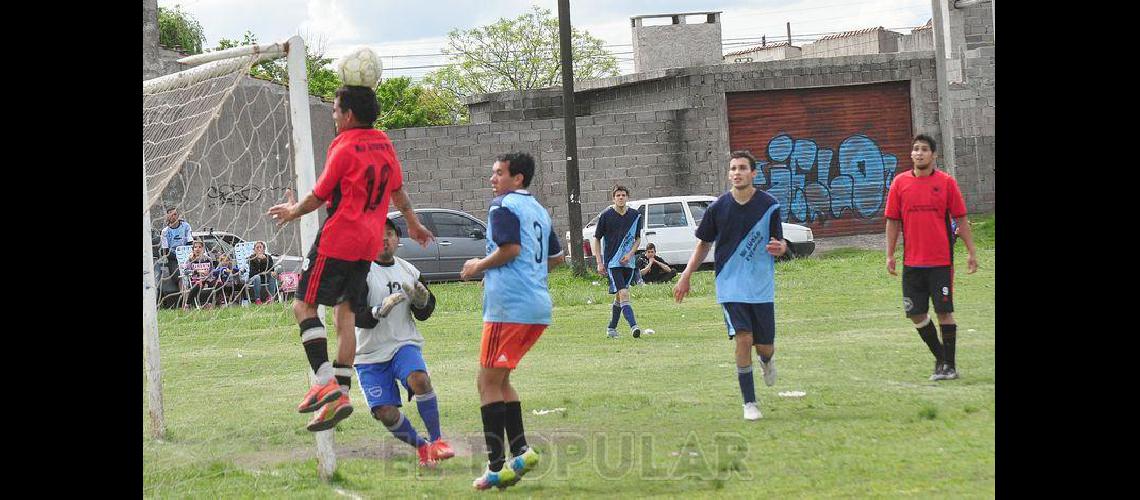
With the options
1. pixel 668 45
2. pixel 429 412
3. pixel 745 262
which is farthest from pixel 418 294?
pixel 668 45

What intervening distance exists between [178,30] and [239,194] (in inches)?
1925

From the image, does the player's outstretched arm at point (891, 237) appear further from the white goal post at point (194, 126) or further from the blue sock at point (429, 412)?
the white goal post at point (194, 126)

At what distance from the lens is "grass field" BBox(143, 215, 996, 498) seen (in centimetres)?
713

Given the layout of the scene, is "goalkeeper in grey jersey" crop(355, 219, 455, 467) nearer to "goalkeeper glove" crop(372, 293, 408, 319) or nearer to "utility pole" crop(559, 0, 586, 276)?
"goalkeeper glove" crop(372, 293, 408, 319)

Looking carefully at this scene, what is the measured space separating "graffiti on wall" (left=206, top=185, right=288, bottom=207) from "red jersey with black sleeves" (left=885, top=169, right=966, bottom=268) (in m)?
4.91

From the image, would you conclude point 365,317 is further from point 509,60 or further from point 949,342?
point 509,60

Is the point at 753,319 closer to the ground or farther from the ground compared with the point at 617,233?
closer to the ground

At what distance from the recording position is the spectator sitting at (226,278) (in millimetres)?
9797

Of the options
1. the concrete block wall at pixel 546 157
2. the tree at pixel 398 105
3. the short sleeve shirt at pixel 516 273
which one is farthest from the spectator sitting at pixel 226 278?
the tree at pixel 398 105

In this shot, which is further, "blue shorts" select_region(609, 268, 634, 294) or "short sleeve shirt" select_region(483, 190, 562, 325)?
"blue shorts" select_region(609, 268, 634, 294)

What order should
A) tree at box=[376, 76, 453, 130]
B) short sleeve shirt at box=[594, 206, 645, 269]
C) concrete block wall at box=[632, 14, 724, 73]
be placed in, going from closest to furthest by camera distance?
short sleeve shirt at box=[594, 206, 645, 269], concrete block wall at box=[632, 14, 724, 73], tree at box=[376, 76, 453, 130]

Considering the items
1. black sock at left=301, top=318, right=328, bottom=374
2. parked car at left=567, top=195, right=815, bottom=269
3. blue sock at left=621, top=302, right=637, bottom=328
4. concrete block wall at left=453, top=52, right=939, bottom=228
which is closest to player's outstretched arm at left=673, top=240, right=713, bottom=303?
black sock at left=301, top=318, right=328, bottom=374

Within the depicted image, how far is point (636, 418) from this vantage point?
9.06m

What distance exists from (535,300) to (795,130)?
74.5ft
